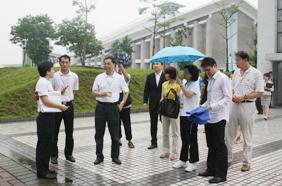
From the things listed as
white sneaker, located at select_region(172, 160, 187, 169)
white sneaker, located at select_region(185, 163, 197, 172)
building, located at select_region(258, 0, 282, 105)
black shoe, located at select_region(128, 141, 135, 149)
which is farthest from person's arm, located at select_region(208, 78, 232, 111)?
building, located at select_region(258, 0, 282, 105)

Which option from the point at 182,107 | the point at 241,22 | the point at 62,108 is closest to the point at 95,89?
the point at 62,108

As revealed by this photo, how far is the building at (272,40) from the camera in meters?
17.6

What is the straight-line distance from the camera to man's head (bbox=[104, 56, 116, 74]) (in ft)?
20.1

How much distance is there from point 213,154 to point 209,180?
42 centimetres

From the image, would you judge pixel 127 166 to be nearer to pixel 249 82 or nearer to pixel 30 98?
pixel 249 82

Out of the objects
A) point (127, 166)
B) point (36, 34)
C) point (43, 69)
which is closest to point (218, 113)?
point (127, 166)

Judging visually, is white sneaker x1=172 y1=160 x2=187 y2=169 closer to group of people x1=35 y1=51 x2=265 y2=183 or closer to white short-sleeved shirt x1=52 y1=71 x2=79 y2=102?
group of people x1=35 y1=51 x2=265 y2=183

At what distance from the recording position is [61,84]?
6223 mm

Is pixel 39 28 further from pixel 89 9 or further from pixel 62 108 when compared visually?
pixel 62 108

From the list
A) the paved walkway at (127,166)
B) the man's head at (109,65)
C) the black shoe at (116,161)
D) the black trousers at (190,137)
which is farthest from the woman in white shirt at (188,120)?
the man's head at (109,65)

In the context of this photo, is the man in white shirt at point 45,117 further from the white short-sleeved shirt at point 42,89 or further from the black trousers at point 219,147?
the black trousers at point 219,147

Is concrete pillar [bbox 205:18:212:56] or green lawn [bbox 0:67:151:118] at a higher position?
concrete pillar [bbox 205:18:212:56]

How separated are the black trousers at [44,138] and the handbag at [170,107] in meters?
1.93

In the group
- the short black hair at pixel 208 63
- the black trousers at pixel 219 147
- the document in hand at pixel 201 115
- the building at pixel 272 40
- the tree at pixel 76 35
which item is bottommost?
the black trousers at pixel 219 147
